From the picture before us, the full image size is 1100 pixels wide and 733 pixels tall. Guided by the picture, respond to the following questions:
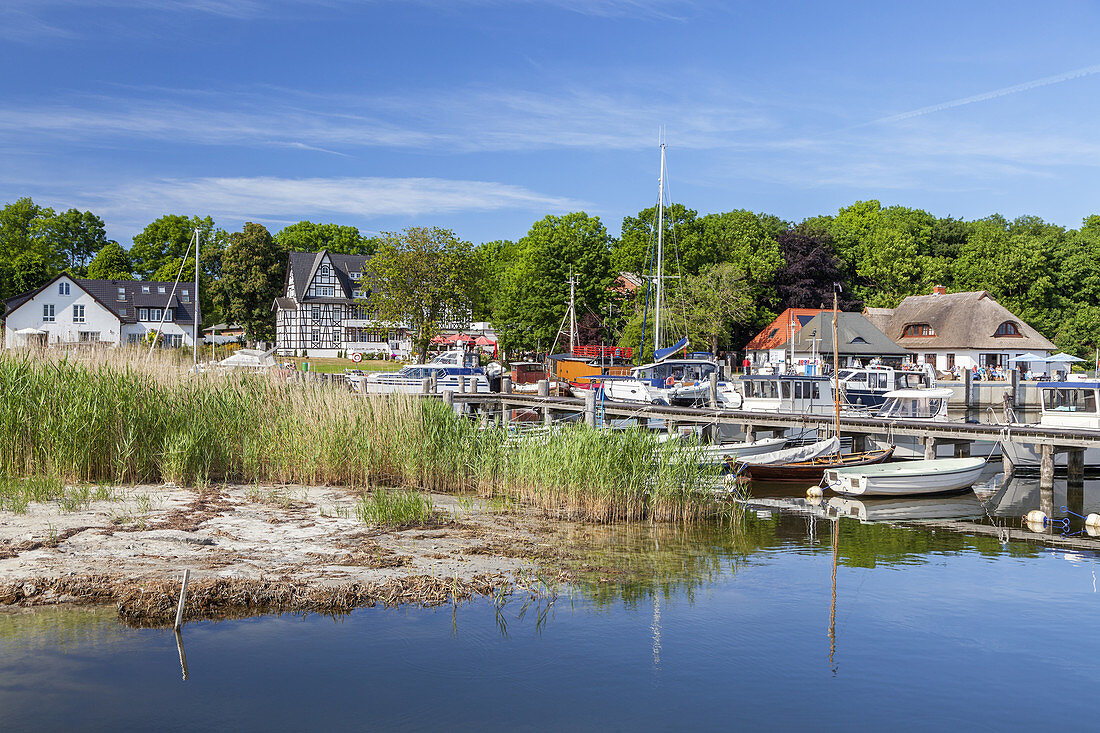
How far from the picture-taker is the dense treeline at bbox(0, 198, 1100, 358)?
59.6 m

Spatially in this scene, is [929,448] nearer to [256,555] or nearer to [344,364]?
[256,555]

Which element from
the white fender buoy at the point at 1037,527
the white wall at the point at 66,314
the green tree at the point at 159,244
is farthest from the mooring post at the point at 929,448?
the green tree at the point at 159,244

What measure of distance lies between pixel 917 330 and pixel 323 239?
6649 centimetres

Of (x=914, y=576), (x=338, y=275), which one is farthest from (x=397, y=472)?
(x=338, y=275)

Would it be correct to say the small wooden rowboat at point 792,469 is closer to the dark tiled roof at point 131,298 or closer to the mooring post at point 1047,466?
the mooring post at point 1047,466

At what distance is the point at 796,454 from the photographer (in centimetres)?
2389

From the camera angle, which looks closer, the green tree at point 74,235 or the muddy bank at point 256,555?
the muddy bank at point 256,555

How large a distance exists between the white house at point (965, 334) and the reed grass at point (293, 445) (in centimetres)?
5293

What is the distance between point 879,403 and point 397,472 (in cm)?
2444

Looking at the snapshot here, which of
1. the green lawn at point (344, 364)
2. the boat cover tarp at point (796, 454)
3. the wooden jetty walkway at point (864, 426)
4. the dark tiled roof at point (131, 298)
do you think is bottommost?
the boat cover tarp at point (796, 454)

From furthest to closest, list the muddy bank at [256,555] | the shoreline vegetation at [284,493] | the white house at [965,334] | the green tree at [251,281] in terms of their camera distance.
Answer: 1. the green tree at [251,281]
2. the white house at [965,334]
3. the shoreline vegetation at [284,493]
4. the muddy bank at [256,555]

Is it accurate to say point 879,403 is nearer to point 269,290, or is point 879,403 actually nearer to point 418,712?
point 418,712

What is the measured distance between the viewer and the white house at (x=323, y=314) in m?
78.2

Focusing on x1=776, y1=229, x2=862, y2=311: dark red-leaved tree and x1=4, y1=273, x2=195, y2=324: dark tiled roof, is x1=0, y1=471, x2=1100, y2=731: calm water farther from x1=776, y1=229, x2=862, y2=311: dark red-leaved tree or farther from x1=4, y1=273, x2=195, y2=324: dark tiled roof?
x1=4, y1=273, x2=195, y2=324: dark tiled roof
